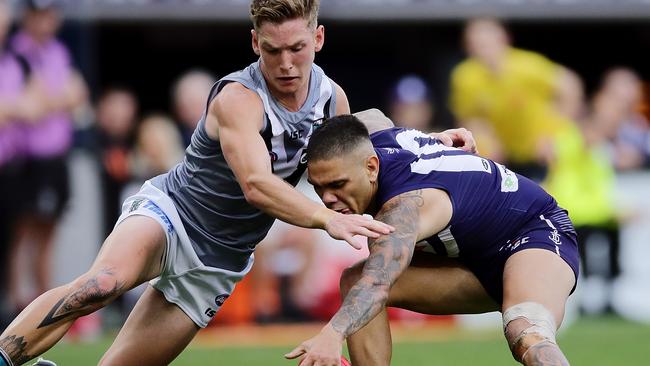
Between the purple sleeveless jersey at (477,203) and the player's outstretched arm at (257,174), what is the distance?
1.58 ft

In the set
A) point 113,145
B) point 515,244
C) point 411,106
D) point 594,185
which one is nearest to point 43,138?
point 113,145

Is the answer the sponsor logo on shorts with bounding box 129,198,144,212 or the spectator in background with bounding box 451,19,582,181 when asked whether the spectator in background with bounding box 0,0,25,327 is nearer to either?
the spectator in background with bounding box 451,19,582,181

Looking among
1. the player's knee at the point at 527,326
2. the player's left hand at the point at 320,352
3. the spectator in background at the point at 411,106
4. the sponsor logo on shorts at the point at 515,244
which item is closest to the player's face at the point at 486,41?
the spectator in background at the point at 411,106

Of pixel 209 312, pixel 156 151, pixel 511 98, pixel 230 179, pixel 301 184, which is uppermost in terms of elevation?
pixel 230 179

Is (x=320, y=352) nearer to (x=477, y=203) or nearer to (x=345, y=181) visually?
(x=345, y=181)

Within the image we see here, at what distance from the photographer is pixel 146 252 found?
21.9 feet

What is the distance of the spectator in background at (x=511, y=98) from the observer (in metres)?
13.7

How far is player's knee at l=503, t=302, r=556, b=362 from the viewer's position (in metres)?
6.14

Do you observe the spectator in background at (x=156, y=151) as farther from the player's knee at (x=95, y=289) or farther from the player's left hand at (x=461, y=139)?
the player's knee at (x=95, y=289)

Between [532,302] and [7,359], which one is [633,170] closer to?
[532,302]

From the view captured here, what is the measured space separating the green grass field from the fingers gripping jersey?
322 centimetres

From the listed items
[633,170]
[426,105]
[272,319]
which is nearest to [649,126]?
[633,170]

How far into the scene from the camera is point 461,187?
6.63 meters

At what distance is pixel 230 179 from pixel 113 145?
688 centimetres
